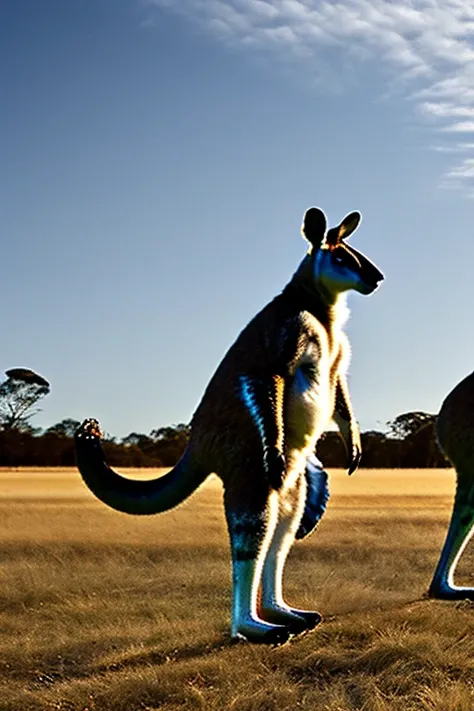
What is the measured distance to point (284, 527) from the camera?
23.4ft

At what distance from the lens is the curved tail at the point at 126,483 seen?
7090 mm

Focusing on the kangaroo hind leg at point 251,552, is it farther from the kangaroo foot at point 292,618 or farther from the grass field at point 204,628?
the grass field at point 204,628

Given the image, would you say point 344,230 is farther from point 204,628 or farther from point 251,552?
point 204,628

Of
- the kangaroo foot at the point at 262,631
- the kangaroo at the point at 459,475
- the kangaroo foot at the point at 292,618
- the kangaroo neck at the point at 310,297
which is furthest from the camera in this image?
the kangaroo at the point at 459,475

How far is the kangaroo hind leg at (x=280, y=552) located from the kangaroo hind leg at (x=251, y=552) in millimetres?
367

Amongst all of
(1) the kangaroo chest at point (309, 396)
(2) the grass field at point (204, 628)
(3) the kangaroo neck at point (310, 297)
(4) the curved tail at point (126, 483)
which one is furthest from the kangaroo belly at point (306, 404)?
(2) the grass field at point (204, 628)

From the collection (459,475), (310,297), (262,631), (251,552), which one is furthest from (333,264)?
(459,475)

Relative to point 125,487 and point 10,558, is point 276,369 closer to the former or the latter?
point 125,487

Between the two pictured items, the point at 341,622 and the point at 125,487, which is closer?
the point at 125,487

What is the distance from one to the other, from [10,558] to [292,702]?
29.3 feet

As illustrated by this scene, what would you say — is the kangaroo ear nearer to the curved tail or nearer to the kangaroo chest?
the kangaroo chest

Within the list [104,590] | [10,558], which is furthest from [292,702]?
[10,558]

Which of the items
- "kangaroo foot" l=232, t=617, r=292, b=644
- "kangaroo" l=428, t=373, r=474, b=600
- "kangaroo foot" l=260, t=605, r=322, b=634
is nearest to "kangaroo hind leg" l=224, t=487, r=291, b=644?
"kangaroo foot" l=232, t=617, r=292, b=644

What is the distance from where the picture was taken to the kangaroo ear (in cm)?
710
